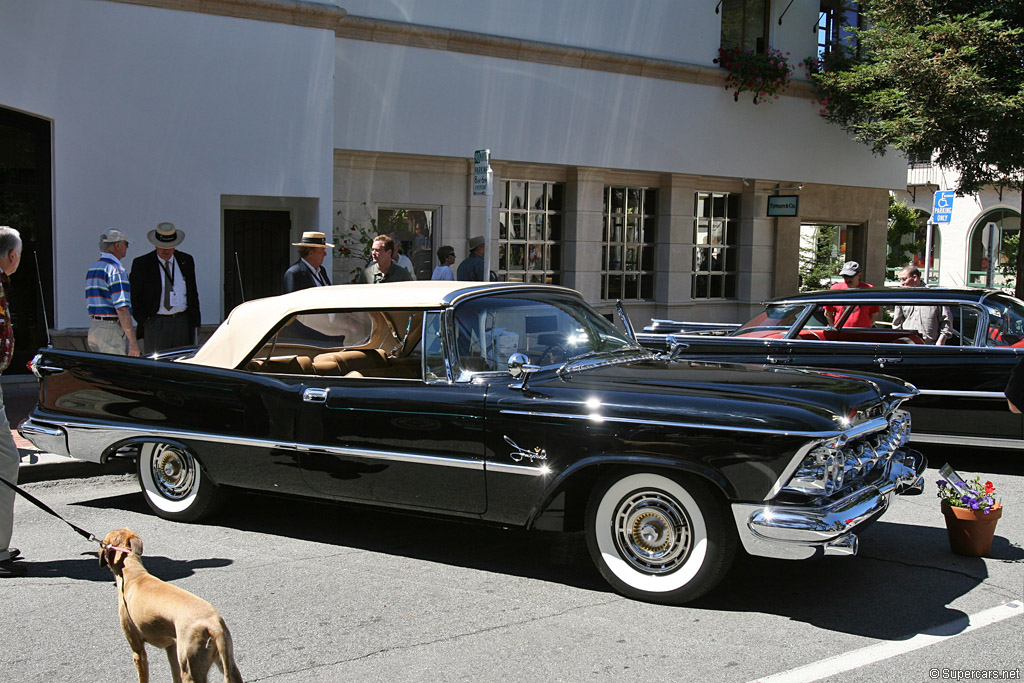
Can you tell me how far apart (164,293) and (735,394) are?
6171mm

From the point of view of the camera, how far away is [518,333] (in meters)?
5.45

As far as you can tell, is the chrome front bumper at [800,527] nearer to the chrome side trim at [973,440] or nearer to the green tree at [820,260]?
the chrome side trim at [973,440]

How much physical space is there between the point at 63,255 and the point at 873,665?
967cm

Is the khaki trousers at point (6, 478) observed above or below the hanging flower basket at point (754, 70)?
below

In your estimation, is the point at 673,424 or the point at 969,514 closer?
the point at 673,424

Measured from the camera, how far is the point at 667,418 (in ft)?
15.2

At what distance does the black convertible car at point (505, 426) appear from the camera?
178 inches

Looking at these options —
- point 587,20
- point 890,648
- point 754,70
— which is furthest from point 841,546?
point 754,70

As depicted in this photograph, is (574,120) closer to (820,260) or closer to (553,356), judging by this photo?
(820,260)

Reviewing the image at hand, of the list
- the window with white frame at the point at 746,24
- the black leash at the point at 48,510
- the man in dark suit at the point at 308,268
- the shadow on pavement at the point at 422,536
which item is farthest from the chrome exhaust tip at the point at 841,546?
the window with white frame at the point at 746,24

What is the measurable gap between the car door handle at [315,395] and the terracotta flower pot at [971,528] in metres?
3.52

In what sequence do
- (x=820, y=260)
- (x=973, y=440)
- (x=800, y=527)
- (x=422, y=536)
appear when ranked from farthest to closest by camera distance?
(x=820, y=260) → (x=973, y=440) → (x=422, y=536) → (x=800, y=527)

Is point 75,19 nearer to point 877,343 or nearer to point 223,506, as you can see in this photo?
point 223,506

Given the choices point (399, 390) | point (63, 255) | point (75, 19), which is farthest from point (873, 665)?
point (75, 19)
